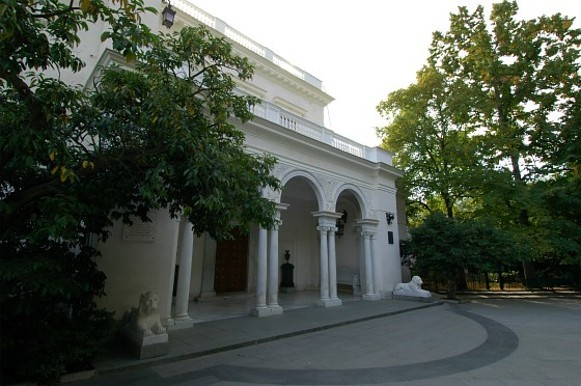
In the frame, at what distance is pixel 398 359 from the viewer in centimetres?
532

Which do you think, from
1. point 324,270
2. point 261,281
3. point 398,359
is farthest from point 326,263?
point 398,359

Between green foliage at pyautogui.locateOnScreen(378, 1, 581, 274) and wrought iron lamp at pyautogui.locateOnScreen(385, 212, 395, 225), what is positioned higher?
green foliage at pyautogui.locateOnScreen(378, 1, 581, 274)

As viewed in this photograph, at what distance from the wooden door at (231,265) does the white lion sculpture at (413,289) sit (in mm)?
6381

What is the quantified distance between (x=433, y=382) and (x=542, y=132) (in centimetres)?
1465

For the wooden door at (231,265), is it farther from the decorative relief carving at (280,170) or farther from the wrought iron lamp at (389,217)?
the wrought iron lamp at (389,217)

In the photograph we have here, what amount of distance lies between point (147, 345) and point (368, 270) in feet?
30.3

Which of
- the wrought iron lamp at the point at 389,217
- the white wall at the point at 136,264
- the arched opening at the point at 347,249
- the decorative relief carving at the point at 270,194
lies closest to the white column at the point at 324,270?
the decorative relief carving at the point at 270,194

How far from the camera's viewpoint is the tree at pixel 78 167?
337 cm

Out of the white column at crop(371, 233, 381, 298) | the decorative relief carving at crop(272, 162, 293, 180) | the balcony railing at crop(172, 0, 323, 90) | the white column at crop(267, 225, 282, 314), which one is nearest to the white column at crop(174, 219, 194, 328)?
the white column at crop(267, 225, 282, 314)

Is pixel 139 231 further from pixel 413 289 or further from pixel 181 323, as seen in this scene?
pixel 413 289

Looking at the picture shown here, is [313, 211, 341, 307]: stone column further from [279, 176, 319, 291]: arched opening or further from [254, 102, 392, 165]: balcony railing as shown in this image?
[279, 176, 319, 291]: arched opening

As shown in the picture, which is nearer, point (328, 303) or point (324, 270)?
point (328, 303)

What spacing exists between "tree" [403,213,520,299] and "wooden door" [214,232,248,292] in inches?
284

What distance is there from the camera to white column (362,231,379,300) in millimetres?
12183
